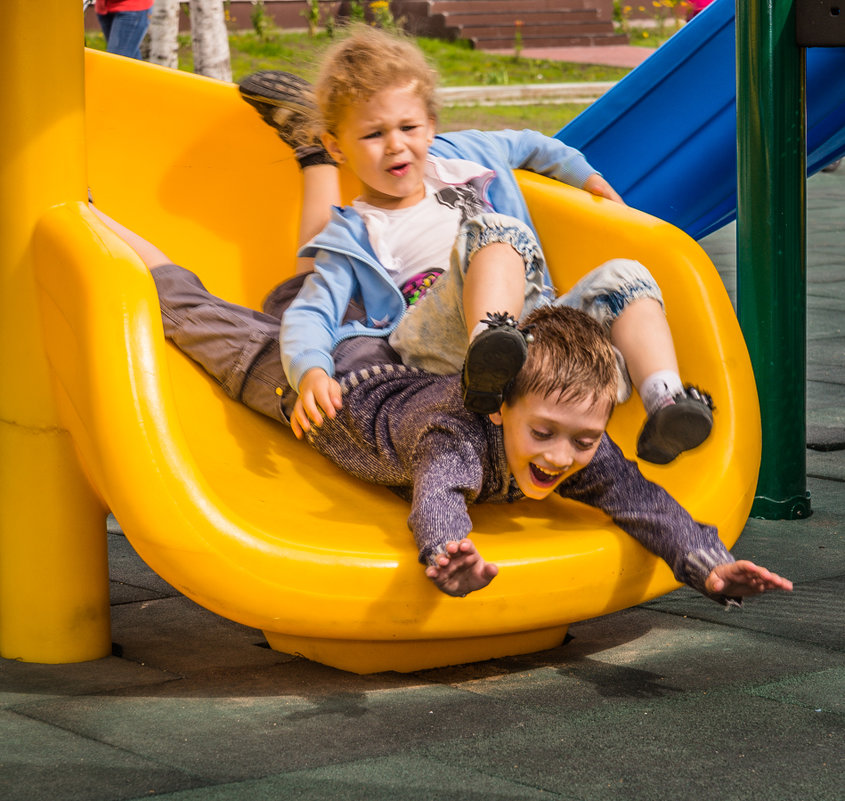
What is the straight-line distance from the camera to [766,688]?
192 centimetres

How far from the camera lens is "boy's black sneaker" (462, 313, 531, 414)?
5.94 feet

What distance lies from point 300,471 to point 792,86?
1.31 meters

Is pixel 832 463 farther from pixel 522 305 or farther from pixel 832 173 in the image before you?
pixel 832 173

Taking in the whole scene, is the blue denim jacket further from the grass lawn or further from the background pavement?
the grass lawn

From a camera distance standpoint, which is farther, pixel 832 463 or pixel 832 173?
pixel 832 173

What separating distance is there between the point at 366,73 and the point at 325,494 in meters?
0.81

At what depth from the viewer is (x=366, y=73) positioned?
2.53 meters

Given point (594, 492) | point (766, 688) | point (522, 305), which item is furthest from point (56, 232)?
point (766, 688)

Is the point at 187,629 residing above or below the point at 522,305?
below

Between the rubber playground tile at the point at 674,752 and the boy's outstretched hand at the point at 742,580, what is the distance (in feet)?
0.49

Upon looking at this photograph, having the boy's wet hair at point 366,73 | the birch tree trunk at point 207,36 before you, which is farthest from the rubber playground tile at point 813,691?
the birch tree trunk at point 207,36

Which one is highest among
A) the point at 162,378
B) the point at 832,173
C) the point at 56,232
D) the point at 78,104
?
the point at 78,104

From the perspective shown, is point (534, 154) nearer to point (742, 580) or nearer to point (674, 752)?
point (742, 580)

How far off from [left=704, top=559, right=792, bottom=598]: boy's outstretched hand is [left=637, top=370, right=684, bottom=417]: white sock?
248mm
